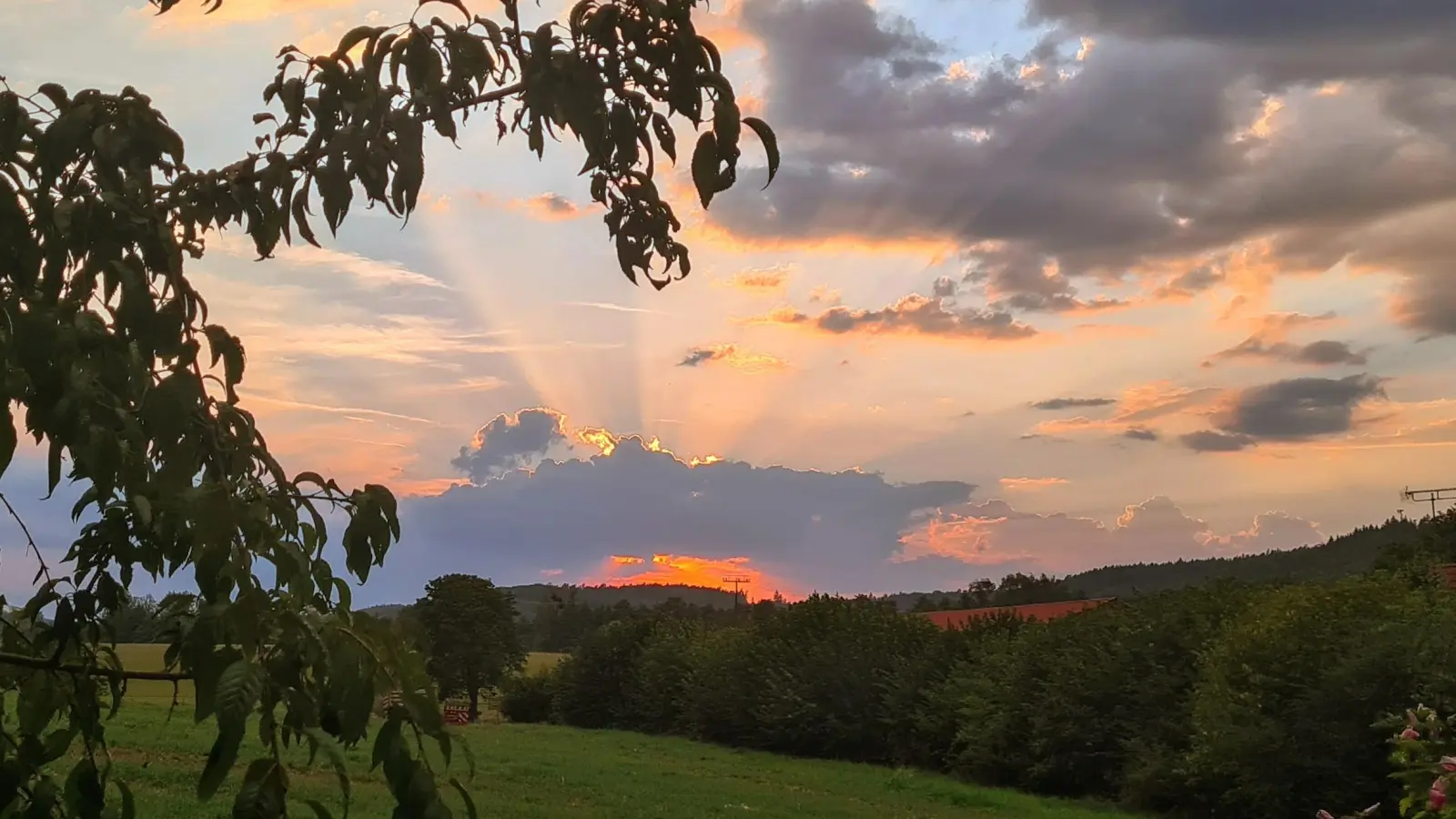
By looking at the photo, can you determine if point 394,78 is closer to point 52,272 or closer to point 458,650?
point 52,272

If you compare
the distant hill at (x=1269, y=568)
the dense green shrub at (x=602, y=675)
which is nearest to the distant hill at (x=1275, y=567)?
the distant hill at (x=1269, y=568)

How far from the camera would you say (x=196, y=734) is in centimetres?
1825

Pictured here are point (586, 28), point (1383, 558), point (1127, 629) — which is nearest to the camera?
point (586, 28)

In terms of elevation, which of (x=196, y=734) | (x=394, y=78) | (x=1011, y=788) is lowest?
(x=1011, y=788)

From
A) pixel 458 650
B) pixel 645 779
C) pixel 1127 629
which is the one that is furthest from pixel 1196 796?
pixel 458 650

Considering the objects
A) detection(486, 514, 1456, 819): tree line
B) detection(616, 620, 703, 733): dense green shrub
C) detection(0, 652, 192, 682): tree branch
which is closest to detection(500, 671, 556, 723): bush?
detection(616, 620, 703, 733): dense green shrub

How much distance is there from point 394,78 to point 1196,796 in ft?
66.9

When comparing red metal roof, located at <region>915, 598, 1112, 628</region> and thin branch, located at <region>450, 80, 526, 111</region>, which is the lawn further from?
thin branch, located at <region>450, 80, 526, 111</region>

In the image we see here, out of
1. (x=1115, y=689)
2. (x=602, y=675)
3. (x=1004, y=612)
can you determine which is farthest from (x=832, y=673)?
(x=602, y=675)

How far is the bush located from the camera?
44.7 m

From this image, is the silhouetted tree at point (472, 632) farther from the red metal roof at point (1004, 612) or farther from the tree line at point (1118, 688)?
the red metal roof at point (1004, 612)

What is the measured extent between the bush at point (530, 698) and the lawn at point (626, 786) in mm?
16644

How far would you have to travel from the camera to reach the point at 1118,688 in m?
22.3

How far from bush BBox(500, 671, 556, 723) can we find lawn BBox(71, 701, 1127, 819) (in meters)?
16.6
